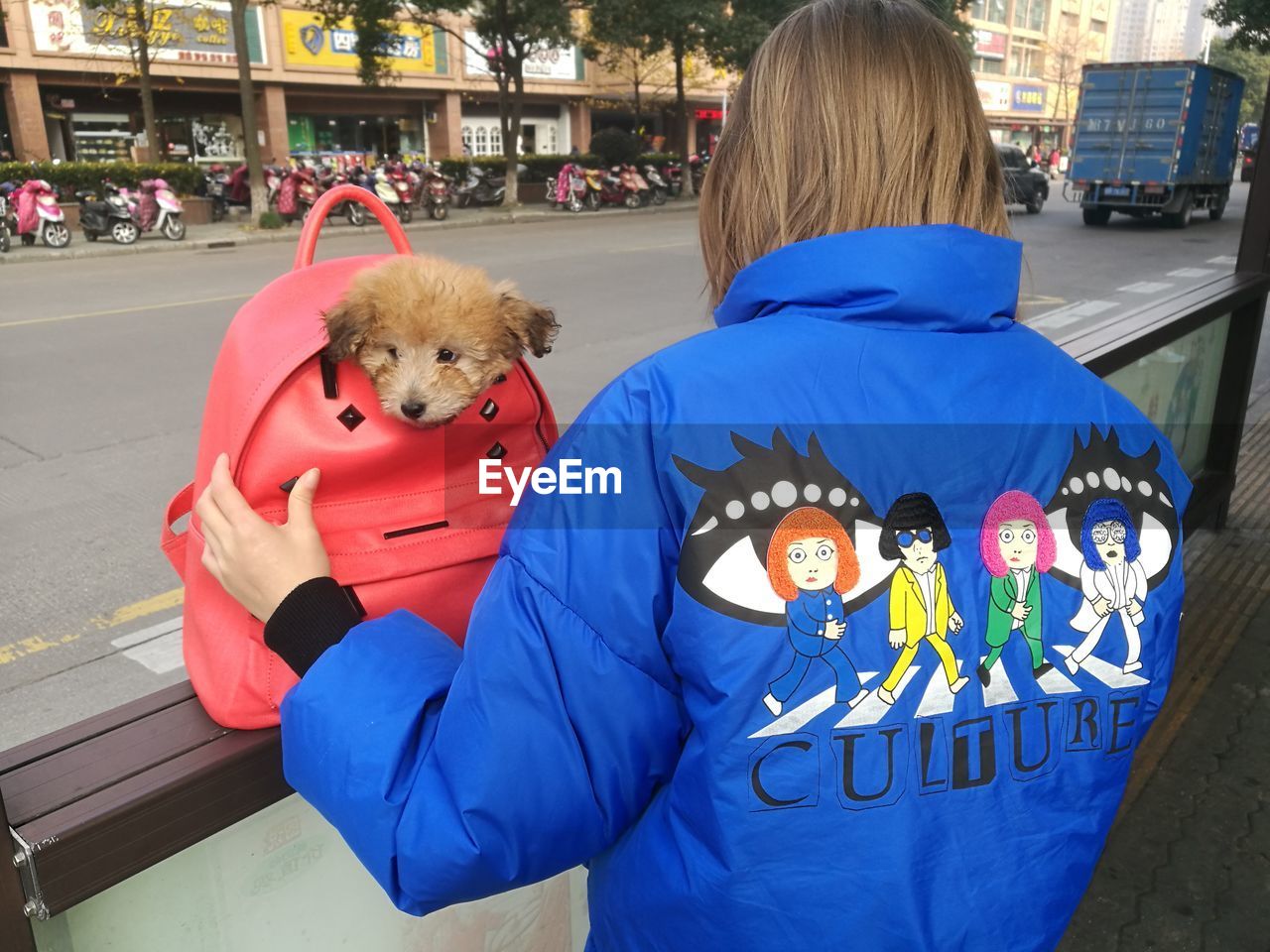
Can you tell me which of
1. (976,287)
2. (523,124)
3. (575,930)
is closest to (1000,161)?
(976,287)

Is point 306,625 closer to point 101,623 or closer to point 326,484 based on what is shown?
point 326,484

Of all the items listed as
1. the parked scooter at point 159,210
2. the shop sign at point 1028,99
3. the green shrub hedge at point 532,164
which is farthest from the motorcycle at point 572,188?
the shop sign at point 1028,99

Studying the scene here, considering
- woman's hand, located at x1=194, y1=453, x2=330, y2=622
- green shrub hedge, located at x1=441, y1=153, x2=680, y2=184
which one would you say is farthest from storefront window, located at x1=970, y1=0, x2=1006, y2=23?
woman's hand, located at x1=194, y1=453, x2=330, y2=622

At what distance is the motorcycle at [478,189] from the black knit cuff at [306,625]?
25.2 m

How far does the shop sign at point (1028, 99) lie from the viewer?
60.0 metres

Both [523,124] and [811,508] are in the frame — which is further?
[523,124]

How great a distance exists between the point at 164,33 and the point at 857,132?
2318cm

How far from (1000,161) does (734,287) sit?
0.39m

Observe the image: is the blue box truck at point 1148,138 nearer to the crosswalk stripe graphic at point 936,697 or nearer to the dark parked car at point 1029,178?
the dark parked car at point 1029,178

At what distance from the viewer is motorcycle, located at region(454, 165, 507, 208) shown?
2538 cm

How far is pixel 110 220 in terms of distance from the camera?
671 inches

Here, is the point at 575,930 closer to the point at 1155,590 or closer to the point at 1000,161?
the point at 1155,590

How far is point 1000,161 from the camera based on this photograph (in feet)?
4.12

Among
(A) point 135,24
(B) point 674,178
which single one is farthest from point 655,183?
(A) point 135,24
